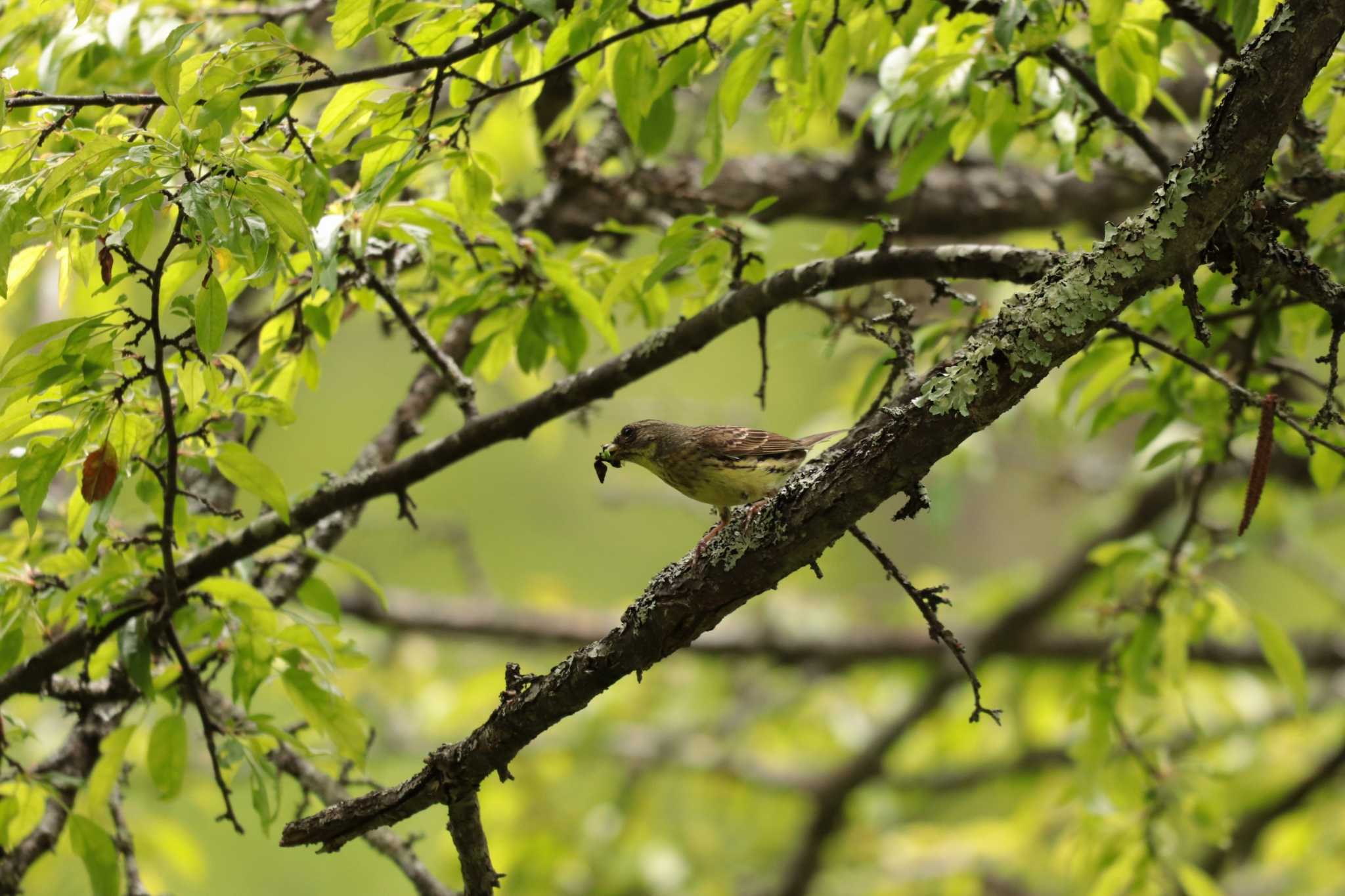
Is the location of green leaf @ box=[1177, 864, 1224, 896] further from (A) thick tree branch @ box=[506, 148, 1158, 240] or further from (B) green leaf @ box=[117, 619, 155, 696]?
(B) green leaf @ box=[117, 619, 155, 696]

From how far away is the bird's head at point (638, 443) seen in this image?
2.92 metres

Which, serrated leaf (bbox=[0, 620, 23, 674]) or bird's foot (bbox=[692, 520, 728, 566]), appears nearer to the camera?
bird's foot (bbox=[692, 520, 728, 566])

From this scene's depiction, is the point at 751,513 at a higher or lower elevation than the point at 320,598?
lower

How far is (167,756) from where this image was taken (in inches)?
106

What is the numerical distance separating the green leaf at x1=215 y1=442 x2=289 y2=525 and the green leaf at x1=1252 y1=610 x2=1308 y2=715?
2545 millimetres

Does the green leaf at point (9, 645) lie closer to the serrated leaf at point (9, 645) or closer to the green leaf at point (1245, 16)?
the serrated leaf at point (9, 645)

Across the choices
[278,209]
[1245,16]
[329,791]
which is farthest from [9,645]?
[1245,16]

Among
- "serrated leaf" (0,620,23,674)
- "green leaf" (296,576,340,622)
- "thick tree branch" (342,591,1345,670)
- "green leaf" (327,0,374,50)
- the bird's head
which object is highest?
"thick tree branch" (342,591,1345,670)

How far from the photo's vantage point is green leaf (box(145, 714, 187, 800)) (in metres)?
2.69

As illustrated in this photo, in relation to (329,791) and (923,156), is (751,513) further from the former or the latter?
(329,791)

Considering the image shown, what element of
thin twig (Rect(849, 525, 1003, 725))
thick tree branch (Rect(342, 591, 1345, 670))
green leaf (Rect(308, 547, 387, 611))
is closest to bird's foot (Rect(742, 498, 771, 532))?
thin twig (Rect(849, 525, 1003, 725))

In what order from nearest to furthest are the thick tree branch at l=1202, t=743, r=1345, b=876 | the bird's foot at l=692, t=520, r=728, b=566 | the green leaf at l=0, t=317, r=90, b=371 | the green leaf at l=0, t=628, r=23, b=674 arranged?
the green leaf at l=0, t=317, r=90, b=371 → the bird's foot at l=692, t=520, r=728, b=566 → the green leaf at l=0, t=628, r=23, b=674 → the thick tree branch at l=1202, t=743, r=1345, b=876

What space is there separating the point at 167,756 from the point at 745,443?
1.45 meters

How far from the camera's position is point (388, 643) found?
25.4 feet
